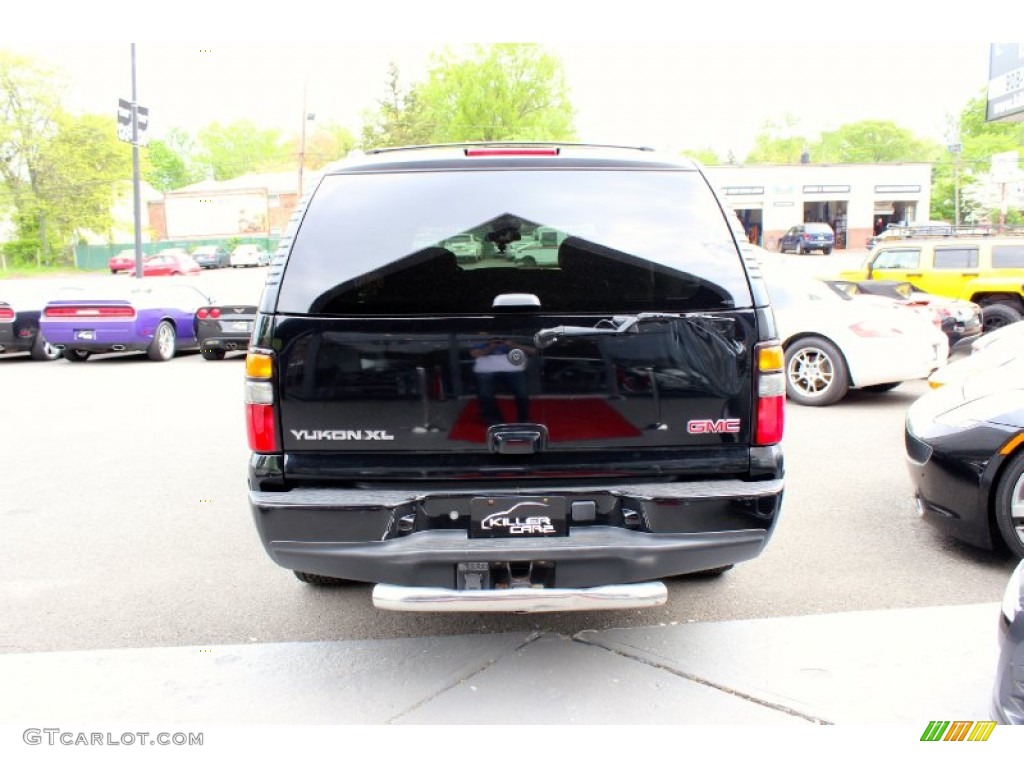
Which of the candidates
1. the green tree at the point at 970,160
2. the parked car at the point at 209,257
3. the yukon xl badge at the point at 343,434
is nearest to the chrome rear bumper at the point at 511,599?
the yukon xl badge at the point at 343,434

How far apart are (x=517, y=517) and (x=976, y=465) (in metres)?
2.66

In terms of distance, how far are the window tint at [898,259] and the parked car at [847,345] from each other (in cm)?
600

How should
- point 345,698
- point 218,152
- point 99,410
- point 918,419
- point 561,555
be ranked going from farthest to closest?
point 218,152, point 99,410, point 918,419, point 345,698, point 561,555

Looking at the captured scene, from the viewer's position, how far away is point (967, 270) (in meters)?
14.1

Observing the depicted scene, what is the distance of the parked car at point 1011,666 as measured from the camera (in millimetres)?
2426

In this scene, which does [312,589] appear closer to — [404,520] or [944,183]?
[404,520]

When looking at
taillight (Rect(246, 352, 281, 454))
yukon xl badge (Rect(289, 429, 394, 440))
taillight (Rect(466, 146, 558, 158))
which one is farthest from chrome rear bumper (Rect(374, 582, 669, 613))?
taillight (Rect(466, 146, 558, 158))

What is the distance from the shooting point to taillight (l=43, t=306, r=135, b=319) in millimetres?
13430

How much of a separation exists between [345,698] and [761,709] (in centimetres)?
159

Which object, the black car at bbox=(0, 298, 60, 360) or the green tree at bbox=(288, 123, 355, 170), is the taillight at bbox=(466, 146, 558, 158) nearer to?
the black car at bbox=(0, 298, 60, 360)

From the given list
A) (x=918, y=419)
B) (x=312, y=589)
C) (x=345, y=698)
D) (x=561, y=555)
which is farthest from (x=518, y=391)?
(x=918, y=419)

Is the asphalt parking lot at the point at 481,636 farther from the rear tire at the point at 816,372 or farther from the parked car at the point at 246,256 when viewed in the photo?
the parked car at the point at 246,256

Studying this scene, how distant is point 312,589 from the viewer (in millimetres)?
4297

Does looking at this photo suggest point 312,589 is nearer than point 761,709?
No
